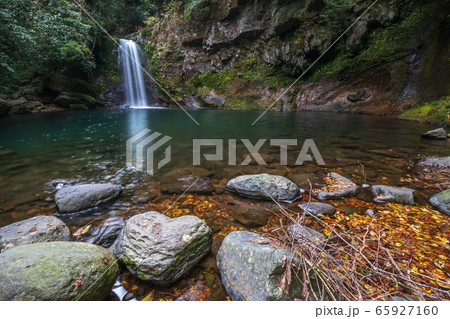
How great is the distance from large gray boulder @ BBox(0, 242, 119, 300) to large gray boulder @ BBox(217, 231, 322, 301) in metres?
0.99

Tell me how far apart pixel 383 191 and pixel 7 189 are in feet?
21.0

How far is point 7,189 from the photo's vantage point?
11.8 feet

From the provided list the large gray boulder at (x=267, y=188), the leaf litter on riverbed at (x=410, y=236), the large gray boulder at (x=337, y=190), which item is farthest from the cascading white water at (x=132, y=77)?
the leaf litter on riverbed at (x=410, y=236)

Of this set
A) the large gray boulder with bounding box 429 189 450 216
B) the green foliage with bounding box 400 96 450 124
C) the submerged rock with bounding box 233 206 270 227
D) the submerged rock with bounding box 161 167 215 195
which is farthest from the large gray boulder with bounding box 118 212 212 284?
the green foliage with bounding box 400 96 450 124

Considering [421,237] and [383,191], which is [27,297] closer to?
[421,237]

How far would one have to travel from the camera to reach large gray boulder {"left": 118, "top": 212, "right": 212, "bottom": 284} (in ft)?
5.82

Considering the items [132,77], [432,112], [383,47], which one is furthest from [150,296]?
[132,77]

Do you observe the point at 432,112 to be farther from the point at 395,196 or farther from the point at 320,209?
the point at 320,209

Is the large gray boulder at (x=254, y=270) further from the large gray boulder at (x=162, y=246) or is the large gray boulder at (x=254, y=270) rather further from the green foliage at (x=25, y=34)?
the green foliage at (x=25, y=34)

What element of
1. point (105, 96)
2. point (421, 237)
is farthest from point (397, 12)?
point (105, 96)

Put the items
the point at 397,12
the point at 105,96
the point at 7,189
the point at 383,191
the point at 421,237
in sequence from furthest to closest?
the point at 105,96 → the point at 397,12 → the point at 7,189 → the point at 383,191 → the point at 421,237

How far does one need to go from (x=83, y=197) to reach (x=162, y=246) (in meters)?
1.98

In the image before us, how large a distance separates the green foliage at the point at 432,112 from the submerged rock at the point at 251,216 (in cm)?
1096
